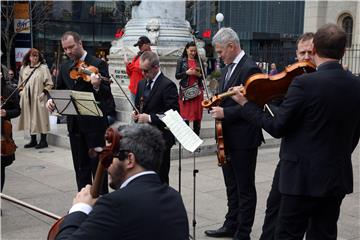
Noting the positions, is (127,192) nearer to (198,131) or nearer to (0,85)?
(0,85)

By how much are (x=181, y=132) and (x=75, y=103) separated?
1385mm

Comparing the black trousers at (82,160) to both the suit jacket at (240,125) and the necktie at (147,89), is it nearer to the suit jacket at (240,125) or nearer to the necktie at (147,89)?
the necktie at (147,89)

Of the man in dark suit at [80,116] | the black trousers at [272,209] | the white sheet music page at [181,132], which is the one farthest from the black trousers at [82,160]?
the black trousers at [272,209]

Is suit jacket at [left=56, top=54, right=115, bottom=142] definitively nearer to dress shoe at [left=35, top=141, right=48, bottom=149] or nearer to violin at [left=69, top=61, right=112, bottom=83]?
violin at [left=69, top=61, right=112, bottom=83]

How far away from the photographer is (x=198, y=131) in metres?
9.34

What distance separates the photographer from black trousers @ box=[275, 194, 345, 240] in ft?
10.9

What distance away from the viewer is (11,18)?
28.1 metres

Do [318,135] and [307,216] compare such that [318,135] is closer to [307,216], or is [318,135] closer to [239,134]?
[307,216]

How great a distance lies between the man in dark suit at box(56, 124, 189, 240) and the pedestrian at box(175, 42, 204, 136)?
641cm

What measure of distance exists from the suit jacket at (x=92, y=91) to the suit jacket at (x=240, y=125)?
58.6 inches

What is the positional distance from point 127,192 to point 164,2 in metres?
9.26

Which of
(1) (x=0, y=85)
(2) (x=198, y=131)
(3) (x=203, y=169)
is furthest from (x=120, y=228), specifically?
(2) (x=198, y=131)

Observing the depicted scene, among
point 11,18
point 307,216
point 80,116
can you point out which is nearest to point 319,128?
point 307,216

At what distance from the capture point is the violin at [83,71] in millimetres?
5164
